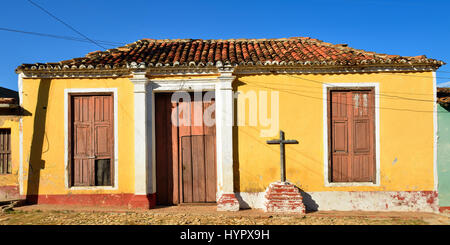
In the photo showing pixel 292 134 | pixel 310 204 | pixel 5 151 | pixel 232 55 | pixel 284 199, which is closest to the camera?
pixel 284 199

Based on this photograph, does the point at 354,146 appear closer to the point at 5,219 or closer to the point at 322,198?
the point at 322,198

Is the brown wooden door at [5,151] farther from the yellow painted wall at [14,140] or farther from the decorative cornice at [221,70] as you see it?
the decorative cornice at [221,70]

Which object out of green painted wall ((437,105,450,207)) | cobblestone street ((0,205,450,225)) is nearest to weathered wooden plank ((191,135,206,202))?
cobblestone street ((0,205,450,225))

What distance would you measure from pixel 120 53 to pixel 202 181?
13.3ft

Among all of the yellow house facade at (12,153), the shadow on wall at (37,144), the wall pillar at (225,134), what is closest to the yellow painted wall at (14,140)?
the yellow house facade at (12,153)

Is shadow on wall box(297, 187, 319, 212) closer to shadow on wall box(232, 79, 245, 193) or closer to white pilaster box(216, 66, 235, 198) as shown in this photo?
shadow on wall box(232, 79, 245, 193)

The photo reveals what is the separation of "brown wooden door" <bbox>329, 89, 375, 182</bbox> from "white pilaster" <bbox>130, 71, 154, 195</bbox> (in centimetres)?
414

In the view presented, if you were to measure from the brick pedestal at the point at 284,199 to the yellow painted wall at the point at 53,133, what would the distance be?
3.13m

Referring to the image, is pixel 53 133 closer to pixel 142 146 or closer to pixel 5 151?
pixel 5 151

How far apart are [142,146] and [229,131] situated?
199 cm

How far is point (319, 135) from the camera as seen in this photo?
6.11 metres

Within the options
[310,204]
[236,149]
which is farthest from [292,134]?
[310,204]

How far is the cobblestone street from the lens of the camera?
527 cm

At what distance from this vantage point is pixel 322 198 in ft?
19.8
